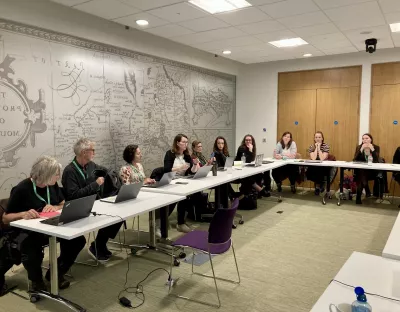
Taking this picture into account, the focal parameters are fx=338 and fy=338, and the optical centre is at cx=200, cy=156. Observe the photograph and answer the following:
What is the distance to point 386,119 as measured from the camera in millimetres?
6758

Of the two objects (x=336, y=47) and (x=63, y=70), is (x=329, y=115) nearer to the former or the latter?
(x=336, y=47)

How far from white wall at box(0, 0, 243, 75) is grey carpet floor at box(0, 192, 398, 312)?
9.12 feet

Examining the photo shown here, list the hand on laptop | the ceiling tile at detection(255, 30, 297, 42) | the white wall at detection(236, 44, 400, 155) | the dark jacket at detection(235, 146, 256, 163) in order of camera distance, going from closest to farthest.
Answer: the hand on laptop
the ceiling tile at detection(255, 30, 297, 42)
the dark jacket at detection(235, 146, 256, 163)
the white wall at detection(236, 44, 400, 155)

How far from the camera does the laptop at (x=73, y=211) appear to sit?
2.45 meters

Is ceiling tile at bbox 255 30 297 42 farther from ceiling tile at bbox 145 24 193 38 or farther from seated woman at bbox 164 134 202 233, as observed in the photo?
seated woman at bbox 164 134 202 233

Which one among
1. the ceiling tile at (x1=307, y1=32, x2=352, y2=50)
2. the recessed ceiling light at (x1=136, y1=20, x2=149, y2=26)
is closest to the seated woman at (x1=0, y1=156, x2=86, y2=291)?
the recessed ceiling light at (x1=136, y1=20, x2=149, y2=26)

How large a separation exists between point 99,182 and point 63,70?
201cm

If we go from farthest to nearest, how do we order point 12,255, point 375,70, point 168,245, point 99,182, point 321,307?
point 375,70, point 168,245, point 99,182, point 12,255, point 321,307

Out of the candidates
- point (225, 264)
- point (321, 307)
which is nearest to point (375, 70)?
point (225, 264)

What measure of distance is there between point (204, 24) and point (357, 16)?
80.7 inches

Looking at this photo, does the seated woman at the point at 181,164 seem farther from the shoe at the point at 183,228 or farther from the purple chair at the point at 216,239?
the purple chair at the point at 216,239

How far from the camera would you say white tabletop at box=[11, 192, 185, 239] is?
2.34 metres

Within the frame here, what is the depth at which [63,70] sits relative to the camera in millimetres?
4477

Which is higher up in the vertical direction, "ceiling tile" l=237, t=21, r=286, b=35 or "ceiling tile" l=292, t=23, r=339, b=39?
"ceiling tile" l=292, t=23, r=339, b=39
